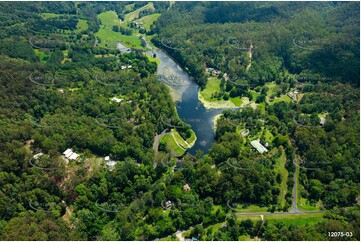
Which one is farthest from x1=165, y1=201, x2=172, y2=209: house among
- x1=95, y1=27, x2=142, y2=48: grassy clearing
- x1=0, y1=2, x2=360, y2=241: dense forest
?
x1=95, y1=27, x2=142, y2=48: grassy clearing

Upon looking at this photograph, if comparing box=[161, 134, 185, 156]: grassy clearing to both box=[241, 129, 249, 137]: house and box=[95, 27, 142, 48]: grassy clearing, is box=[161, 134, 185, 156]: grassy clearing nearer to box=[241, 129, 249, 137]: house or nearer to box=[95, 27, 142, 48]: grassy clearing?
box=[241, 129, 249, 137]: house

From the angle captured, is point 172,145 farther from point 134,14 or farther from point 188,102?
point 134,14

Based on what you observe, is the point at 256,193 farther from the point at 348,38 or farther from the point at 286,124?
the point at 348,38

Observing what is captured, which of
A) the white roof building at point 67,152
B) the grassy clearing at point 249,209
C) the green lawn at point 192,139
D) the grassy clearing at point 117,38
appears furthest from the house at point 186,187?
the grassy clearing at point 117,38

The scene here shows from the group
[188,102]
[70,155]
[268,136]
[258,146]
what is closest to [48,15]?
[188,102]

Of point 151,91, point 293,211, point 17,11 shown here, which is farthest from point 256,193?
point 17,11
